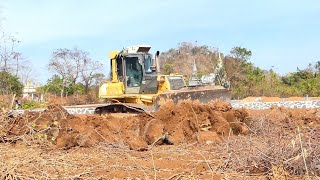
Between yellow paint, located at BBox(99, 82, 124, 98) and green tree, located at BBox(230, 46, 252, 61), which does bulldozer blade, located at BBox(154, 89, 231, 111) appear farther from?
green tree, located at BBox(230, 46, 252, 61)

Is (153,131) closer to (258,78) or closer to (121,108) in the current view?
(121,108)

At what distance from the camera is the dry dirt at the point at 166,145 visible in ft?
18.8

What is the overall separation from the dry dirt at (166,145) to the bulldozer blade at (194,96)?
73.4 inches

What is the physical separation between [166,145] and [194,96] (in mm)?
4771

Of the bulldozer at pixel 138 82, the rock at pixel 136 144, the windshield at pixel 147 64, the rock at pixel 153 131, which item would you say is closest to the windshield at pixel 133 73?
the bulldozer at pixel 138 82

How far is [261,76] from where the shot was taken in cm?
3338

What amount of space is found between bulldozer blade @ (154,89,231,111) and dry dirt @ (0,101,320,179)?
1.86 m

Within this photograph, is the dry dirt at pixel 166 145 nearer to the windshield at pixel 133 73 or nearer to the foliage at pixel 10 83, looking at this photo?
the windshield at pixel 133 73

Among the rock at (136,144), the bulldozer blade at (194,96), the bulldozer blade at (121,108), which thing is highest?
the bulldozer blade at (194,96)

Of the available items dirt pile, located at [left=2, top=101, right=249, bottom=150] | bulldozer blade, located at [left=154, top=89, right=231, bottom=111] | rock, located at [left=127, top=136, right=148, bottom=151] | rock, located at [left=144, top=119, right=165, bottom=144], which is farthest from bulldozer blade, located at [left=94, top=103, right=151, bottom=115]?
rock, located at [left=127, top=136, right=148, bottom=151]

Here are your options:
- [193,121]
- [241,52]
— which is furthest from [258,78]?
[193,121]

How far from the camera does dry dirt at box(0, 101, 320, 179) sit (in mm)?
5738

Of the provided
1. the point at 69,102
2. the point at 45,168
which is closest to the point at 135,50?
the point at 45,168

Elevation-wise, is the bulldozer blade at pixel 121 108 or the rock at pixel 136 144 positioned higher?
the bulldozer blade at pixel 121 108
